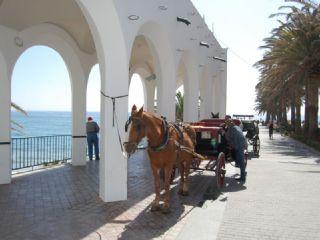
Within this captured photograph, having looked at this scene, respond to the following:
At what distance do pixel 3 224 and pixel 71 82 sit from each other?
711 cm

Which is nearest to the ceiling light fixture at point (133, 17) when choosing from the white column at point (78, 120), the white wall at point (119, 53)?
the white wall at point (119, 53)

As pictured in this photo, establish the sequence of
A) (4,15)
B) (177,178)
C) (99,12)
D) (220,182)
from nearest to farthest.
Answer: (99,12) < (4,15) < (220,182) < (177,178)

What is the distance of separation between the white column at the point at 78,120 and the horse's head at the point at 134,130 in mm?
6455

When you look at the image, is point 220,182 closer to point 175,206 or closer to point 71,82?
point 175,206

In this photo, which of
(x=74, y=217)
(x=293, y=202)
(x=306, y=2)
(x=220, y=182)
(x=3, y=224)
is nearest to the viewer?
(x=3, y=224)

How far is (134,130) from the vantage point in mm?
7309

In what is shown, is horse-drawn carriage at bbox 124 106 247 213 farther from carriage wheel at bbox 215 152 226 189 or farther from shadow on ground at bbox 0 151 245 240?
shadow on ground at bbox 0 151 245 240

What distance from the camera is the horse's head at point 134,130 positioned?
283 inches

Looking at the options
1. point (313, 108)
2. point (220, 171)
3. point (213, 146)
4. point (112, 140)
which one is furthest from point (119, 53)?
point (313, 108)

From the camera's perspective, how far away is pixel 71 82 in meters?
13.4

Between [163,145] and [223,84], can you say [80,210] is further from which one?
[223,84]

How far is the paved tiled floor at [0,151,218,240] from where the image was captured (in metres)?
6.64

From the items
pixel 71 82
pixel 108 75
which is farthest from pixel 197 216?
pixel 71 82

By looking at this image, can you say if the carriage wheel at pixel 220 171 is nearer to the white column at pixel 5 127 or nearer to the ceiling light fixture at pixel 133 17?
the ceiling light fixture at pixel 133 17
